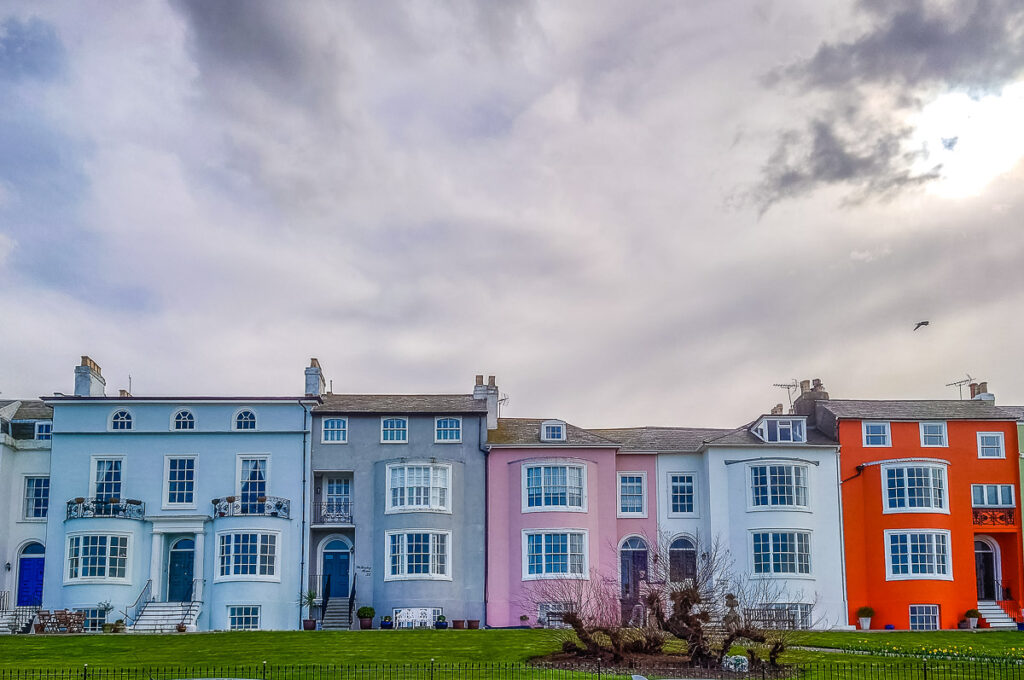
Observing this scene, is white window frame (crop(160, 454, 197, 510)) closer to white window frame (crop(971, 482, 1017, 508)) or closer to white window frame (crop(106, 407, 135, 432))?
white window frame (crop(106, 407, 135, 432))

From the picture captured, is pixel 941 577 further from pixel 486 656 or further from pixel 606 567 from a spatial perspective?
pixel 486 656

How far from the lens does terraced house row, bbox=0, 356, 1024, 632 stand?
156 ft

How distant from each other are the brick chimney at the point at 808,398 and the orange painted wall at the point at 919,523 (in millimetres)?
2597

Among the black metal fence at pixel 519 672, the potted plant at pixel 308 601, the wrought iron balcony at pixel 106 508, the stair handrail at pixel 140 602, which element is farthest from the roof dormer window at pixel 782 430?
the wrought iron balcony at pixel 106 508

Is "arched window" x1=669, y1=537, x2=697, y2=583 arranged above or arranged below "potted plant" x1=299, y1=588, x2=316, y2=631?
above

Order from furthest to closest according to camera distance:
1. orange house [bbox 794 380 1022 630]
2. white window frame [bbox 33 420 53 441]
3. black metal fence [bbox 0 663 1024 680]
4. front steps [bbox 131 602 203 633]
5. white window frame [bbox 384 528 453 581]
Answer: white window frame [bbox 33 420 53 441], orange house [bbox 794 380 1022 630], white window frame [bbox 384 528 453 581], front steps [bbox 131 602 203 633], black metal fence [bbox 0 663 1024 680]

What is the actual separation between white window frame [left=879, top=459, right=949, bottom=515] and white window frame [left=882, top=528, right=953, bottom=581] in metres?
0.68

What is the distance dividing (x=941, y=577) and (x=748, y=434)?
29.0 ft

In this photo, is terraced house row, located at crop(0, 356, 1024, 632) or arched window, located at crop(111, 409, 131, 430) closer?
terraced house row, located at crop(0, 356, 1024, 632)

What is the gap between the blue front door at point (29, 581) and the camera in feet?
159

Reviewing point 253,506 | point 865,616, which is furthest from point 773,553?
point 253,506

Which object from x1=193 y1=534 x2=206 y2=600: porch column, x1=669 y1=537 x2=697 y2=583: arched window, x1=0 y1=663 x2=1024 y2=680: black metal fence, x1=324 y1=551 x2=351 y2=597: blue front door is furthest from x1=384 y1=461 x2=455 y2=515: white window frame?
x1=0 y1=663 x2=1024 y2=680: black metal fence

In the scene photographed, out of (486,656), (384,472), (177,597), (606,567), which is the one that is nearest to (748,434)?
(606,567)

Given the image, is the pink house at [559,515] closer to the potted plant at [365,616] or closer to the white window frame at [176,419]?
the potted plant at [365,616]
